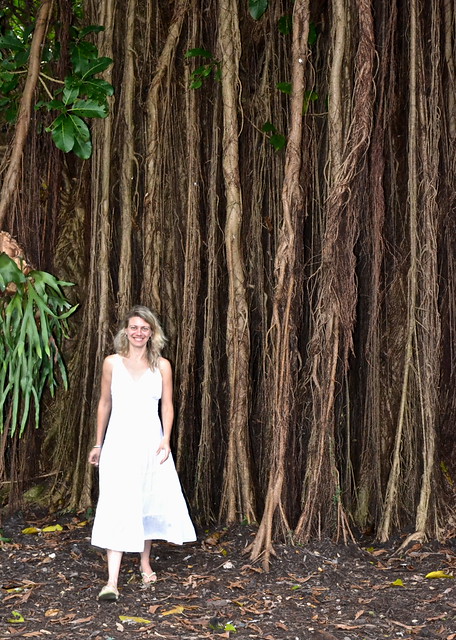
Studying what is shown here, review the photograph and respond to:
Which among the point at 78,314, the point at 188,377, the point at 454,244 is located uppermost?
the point at 454,244

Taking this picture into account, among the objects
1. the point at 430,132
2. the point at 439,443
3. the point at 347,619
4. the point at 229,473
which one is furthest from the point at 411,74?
the point at 347,619

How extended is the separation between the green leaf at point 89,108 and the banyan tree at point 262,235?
2 cm

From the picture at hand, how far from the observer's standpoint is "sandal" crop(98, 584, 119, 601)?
319 cm

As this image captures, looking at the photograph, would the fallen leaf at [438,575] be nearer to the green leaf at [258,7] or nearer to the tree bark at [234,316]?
the tree bark at [234,316]

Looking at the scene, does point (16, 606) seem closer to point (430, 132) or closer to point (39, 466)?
point (39, 466)

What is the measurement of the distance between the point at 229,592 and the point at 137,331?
3.76 ft

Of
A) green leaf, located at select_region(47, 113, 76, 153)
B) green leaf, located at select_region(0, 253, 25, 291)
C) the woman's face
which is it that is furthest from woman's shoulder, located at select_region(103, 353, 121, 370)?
green leaf, located at select_region(47, 113, 76, 153)

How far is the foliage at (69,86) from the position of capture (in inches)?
159

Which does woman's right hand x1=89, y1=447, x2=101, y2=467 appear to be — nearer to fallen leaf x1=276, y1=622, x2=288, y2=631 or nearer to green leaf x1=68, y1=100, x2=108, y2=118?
fallen leaf x1=276, y1=622, x2=288, y2=631

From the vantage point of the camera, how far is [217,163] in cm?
436

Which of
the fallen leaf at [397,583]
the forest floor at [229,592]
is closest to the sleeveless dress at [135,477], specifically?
the forest floor at [229,592]

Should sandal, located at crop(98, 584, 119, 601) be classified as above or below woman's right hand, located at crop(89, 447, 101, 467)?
below

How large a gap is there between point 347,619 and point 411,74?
2.62 m

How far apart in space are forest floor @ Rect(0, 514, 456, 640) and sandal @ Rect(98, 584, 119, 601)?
0.03m
